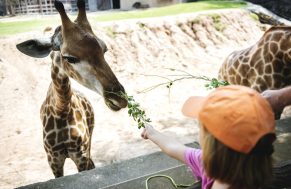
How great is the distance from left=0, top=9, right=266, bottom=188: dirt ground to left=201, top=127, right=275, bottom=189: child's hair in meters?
2.07

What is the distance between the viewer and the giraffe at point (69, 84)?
131 inches

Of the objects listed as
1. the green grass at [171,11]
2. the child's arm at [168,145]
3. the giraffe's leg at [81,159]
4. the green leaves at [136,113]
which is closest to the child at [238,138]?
the child's arm at [168,145]

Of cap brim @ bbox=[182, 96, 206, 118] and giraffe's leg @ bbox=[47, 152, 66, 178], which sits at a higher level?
cap brim @ bbox=[182, 96, 206, 118]

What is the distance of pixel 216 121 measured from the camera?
153 cm

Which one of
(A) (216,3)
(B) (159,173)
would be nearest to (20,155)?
(B) (159,173)

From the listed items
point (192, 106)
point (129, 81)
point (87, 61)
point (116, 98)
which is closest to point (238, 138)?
point (192, 106)

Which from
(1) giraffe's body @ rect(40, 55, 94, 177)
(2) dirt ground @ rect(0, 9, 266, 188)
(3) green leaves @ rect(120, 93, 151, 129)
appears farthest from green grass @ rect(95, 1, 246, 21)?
(3) green leaves @ rect(120, 93, 151, 129)

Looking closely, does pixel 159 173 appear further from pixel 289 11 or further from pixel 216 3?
pixel 289 11

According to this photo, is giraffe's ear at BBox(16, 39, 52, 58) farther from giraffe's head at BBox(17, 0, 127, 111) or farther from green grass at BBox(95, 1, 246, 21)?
green grass at BBox(95, 1, 246, 21)

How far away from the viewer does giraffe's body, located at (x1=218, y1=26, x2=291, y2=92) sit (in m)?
5.14

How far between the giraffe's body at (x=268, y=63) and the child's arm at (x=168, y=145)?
339cm

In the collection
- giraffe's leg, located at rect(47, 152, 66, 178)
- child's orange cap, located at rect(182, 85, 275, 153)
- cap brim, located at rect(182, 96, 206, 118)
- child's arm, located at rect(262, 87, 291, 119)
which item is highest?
child's orange cap, located at rect(182, 85, 275, 153)

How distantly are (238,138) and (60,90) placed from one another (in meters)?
2.59

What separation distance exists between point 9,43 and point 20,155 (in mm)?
4614
